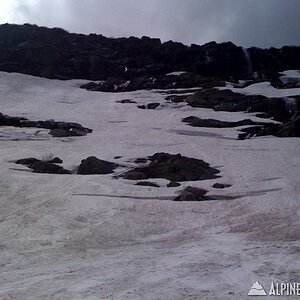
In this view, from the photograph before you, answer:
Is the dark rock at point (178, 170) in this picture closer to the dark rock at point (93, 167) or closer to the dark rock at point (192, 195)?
the dark rock at point (93, 167)

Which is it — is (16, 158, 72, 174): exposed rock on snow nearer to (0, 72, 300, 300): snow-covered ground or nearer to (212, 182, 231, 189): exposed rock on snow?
(0, 72, 300, 300): snow-covered ground

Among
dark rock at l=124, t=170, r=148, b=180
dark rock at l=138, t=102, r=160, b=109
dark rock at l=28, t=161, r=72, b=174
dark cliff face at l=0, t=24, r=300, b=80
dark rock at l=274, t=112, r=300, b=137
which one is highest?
dark cliff face at l=0, t=24, r=300, b=80

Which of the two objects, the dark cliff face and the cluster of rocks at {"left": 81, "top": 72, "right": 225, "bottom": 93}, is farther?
the dark cliff face

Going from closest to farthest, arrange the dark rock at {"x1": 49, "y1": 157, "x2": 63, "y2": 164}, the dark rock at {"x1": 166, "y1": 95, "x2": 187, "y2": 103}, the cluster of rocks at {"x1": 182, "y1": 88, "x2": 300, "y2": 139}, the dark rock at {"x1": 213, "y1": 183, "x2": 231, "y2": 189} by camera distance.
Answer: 1. the dark rock at {"x1": 213, "y1": 183, "x2": 231, "y2": 189}
2. the dark rock at {"x1": 49, "y1": 157, "x2": 63, "y2": 164}
3. the cluster of rocks at {"x1": 182, "y1": 88, "x2": 300, "y2": 139}
4. the dark rock at {"x1": 166, "y1": 95, "x2": 187, "y2": 103}

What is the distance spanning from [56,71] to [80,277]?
2572 inches

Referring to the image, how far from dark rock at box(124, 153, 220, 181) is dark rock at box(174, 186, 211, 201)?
3.12 m

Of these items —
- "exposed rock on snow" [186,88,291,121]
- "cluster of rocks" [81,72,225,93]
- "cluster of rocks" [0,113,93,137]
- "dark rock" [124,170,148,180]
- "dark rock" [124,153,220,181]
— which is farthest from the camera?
"cluster of rocks" [81,72,225,93]

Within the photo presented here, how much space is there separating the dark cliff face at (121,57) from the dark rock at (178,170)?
4726 centimetres

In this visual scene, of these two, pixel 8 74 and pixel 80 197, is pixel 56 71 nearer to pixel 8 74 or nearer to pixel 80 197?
pixel 8 74

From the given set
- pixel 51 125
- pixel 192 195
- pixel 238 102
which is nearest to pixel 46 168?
pixel 192 195

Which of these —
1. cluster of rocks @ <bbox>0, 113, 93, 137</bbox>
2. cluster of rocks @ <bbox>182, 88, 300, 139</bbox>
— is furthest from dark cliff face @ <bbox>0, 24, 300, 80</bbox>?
cluster of rocks @ <bbox>0, 113, 93, 137</bbox>

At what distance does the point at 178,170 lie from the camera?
71.6 ft

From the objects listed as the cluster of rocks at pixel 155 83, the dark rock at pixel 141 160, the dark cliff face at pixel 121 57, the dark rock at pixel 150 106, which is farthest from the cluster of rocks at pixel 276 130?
the dark cliff face at pixel 121 57

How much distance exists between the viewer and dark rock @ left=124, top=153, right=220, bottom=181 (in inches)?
833
